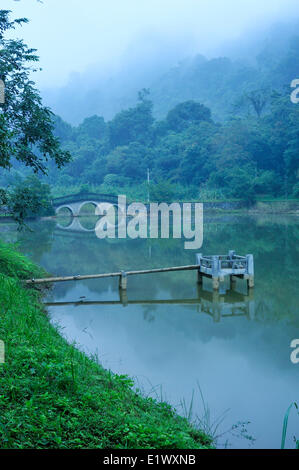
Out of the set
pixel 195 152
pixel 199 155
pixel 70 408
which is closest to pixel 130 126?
pixel 195 152

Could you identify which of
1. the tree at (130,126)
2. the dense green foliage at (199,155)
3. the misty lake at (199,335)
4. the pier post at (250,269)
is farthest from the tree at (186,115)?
the pier post at (250,269)

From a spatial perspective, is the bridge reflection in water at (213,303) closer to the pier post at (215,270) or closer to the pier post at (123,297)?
the pier post at (123,297)

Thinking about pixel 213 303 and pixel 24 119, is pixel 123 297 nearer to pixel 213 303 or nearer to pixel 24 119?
pixel 213 303

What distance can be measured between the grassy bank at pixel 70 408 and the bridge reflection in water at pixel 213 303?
3970 millimetres

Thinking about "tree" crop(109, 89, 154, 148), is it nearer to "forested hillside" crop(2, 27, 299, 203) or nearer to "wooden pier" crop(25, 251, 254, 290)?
"forested hillside" crop(2, 27, 299, 203)

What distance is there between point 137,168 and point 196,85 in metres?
55.8

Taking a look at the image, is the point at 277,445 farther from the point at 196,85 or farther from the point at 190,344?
the point at 196,85

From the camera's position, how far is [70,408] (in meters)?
3.05

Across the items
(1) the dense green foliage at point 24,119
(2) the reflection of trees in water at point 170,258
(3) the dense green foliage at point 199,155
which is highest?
(3) the dense green foliage at point 199,155

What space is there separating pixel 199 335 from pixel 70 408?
391 centimetres

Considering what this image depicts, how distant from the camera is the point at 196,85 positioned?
96.0 metres

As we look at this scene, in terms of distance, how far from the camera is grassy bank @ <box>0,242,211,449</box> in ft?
8.96

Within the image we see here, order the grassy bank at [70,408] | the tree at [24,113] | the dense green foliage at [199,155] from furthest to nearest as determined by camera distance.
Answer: the dense green foliage at [199,155], the tree at [24,113], the grassy bank at [70,408]

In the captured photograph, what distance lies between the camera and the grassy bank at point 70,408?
2732 millimetres
